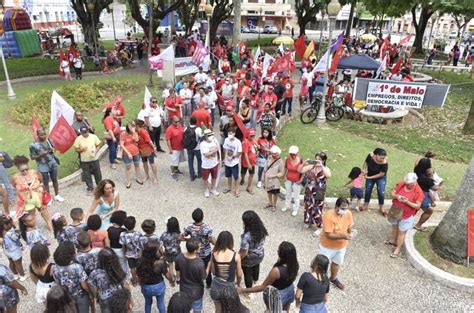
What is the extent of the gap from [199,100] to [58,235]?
22.8 feet

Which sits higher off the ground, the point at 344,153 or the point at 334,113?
the point at 334,113

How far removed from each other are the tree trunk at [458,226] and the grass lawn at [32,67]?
67.8 ft

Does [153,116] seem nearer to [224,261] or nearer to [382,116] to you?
[224,261]

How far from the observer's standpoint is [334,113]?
14.2 meters

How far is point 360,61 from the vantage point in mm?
16938

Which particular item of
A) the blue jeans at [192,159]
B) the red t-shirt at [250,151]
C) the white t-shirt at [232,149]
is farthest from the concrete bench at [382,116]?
the white t-shirt at [232,149]

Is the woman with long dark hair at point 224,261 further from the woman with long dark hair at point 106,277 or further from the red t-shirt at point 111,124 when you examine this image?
the red t-shirt at point 111,124

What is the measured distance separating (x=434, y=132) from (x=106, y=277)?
43.0 feet

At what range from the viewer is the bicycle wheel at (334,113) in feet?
46.4

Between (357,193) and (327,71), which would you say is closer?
(357,193)

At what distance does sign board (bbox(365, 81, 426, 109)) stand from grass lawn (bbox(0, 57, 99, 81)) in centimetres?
1648

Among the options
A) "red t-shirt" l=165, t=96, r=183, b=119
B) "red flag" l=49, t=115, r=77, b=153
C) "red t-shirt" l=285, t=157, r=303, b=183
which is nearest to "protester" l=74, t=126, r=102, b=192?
"red flag" l=49, t=115, r=77, b=153

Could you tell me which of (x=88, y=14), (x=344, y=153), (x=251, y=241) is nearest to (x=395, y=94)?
(x=344, y=153)

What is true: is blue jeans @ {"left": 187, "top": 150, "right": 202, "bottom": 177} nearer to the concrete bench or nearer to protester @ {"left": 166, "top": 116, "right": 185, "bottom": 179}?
protester @ {"left": 166, "top": 116, "right": 185, "bottom": 179}
